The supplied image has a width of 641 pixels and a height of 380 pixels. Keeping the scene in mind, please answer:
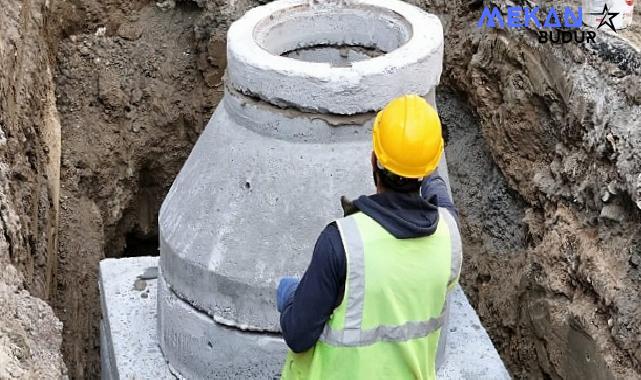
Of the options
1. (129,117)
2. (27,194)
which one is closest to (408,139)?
(27,194)

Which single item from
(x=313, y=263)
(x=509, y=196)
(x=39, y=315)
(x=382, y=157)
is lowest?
(x=509, y=196)

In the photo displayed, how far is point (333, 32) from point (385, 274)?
1.94 metres

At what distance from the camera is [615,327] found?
4180 millimetres

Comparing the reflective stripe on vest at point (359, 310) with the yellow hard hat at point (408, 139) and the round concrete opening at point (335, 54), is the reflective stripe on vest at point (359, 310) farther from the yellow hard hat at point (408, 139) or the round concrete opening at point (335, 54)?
the round concrete opening at point (335, 54)

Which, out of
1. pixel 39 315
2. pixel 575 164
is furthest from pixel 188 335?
pixel 575 164

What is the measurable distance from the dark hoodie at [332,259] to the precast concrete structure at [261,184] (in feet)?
3.10

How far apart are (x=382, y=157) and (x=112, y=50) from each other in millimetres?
4757

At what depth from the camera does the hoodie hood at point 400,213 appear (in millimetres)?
2797

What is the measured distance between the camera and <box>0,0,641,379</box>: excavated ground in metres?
4.35

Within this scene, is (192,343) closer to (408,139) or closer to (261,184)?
(261,184)

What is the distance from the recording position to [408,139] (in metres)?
2.83

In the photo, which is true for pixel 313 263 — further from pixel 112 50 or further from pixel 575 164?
pixel 112 50

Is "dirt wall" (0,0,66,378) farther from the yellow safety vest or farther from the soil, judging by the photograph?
the yellow safety vest

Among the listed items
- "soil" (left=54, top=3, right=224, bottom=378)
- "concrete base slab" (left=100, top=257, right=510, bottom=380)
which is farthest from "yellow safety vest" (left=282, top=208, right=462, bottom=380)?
"soil" (left=54, top=3, right=224, bottom=378)
